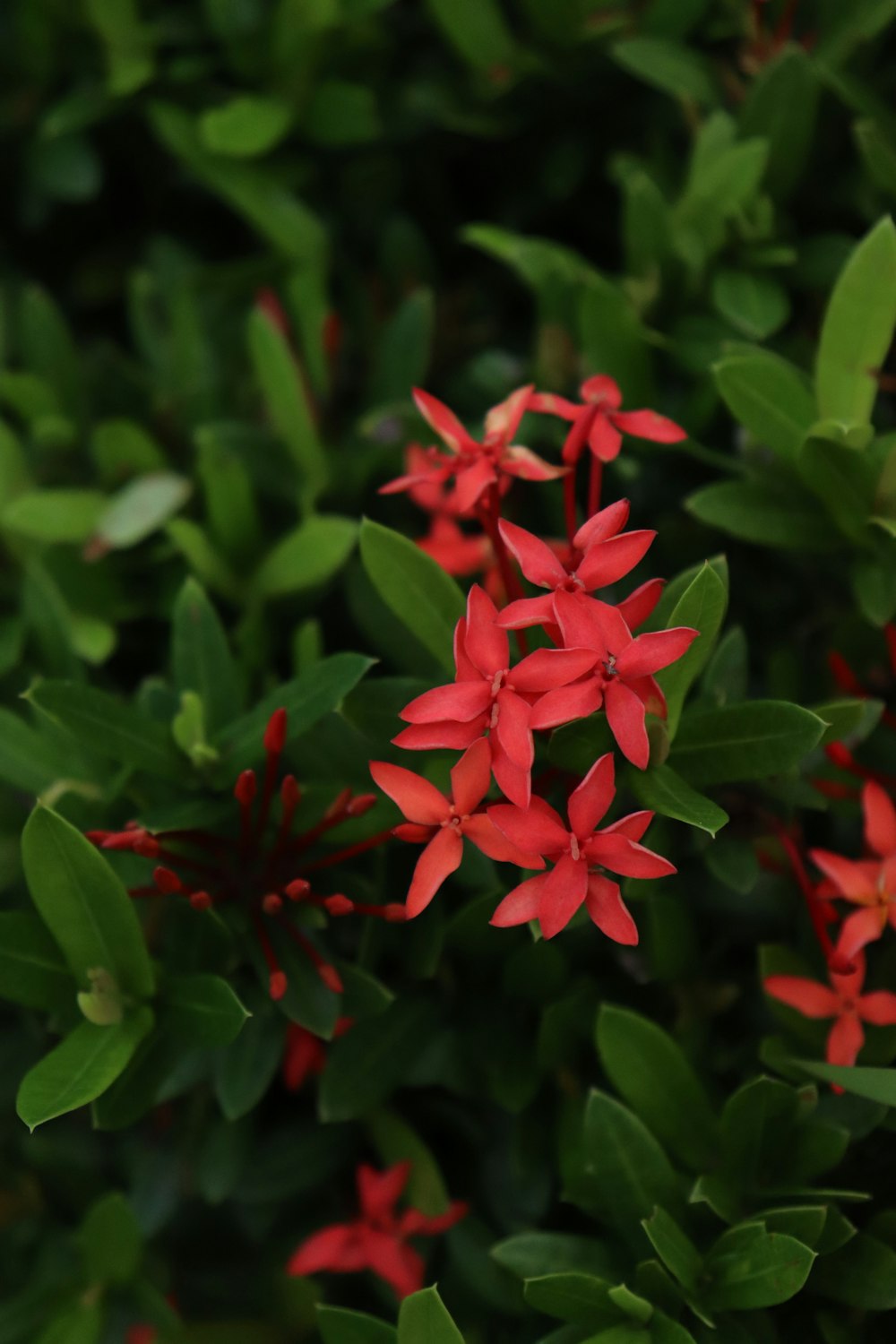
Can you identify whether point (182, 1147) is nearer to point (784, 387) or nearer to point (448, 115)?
point (784, 387)

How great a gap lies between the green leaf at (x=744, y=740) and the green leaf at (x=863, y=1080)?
0.21 meters

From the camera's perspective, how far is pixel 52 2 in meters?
1.27

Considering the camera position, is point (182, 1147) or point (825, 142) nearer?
point (182, 1147)

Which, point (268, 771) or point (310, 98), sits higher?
point (310, 98)

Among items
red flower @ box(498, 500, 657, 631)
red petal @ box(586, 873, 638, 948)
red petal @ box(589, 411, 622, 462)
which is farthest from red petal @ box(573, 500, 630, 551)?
red petal @ box(586, 873, 638, 948)

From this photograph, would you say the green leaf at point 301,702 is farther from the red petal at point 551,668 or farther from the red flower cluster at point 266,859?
the red petal at point 551,668

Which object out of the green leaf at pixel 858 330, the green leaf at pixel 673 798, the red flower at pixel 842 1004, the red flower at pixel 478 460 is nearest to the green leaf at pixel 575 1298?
the red flower at pixel 842 1004

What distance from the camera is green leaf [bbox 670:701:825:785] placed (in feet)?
2.62

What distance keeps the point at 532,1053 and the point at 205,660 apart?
1.37ft

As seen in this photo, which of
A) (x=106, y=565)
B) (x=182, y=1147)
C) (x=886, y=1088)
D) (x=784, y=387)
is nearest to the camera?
(x=886, y=1088)

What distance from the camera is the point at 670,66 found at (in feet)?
3.76

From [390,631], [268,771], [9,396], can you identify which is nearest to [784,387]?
[390,631]

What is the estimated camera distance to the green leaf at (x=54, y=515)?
1136 mm

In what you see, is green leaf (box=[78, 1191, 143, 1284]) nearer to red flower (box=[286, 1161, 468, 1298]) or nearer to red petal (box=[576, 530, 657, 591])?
red flower (box=[286, 1161, 468, 1298])
